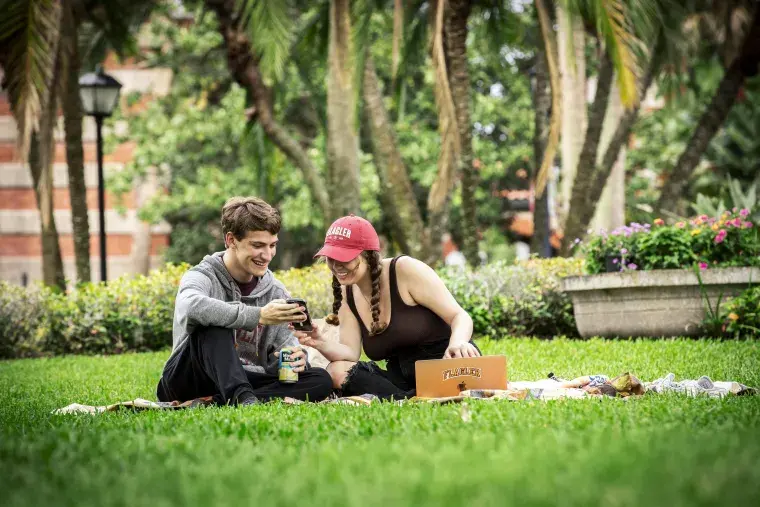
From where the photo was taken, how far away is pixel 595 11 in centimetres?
1220

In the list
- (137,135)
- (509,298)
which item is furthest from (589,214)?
(137,135)

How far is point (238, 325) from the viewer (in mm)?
6305

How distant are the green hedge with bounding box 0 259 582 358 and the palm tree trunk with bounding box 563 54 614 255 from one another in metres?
2.28

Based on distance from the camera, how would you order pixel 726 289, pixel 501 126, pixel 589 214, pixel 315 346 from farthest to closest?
pixel 501 126 < pixel 589 214 < pixel 726 289 < pixel 315 346

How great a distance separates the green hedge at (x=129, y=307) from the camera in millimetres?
12867

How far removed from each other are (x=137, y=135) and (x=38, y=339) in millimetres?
13289

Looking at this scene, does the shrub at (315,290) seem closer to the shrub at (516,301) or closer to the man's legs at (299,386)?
the shrub at (516,301)

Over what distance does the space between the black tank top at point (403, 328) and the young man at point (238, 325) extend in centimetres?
42

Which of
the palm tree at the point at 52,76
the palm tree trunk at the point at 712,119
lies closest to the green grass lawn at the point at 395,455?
the palm tree at the point at 52,76

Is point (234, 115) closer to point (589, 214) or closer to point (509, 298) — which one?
point (589, 214)

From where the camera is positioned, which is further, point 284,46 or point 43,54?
point 284,46

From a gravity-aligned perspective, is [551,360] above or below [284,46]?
below

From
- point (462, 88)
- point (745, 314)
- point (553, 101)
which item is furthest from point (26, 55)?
point (745, 314)

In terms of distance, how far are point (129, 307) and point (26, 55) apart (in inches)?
138
